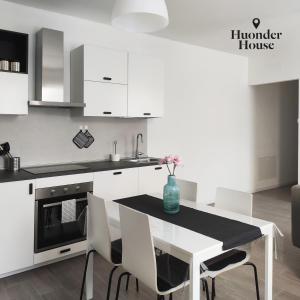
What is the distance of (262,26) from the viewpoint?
4.44 m

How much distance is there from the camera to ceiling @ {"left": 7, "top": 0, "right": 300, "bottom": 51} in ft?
11.6

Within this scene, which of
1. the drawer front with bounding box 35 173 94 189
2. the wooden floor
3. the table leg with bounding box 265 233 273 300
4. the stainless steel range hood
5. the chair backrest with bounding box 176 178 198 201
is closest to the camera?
the table leg with bounding box 265 233 273 300

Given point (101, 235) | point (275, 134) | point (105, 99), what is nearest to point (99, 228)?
point (101, 235)

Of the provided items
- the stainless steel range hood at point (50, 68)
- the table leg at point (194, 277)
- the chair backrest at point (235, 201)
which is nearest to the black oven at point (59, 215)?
the stainless steel range hood at point (50, 68)

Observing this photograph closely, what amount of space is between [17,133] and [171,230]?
7.64 feet

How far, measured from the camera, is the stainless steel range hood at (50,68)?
3.42m

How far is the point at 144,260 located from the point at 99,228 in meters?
0.54

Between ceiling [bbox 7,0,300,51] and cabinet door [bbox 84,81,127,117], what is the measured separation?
870mm

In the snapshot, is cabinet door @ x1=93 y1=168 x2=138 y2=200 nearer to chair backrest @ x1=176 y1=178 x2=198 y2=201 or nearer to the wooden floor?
the wooden floor

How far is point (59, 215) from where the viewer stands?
3244mm

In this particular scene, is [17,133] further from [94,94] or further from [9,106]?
[94,94]

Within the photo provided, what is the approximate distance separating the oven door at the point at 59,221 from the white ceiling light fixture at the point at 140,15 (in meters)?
1.81

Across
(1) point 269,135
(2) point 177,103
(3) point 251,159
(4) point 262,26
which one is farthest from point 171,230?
(1) point 269,135

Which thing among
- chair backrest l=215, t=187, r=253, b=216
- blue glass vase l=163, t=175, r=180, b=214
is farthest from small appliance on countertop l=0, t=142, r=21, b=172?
chair backrest l=215, t=187, r=253, b=216
